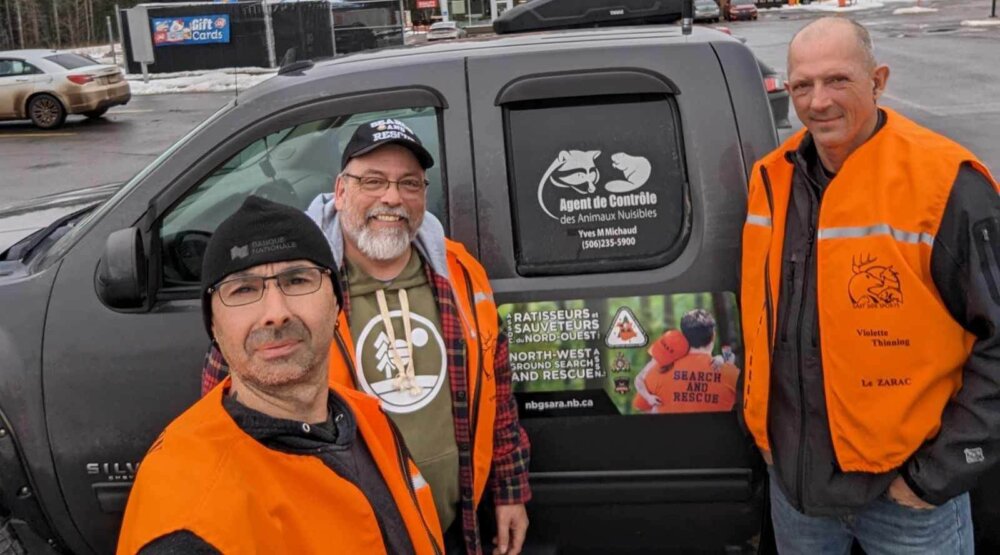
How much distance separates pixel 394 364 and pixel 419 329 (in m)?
0.11

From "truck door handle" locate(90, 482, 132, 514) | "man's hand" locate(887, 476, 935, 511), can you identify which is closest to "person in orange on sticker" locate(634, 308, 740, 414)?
"man's hand" locate(887, 476, 935, 511)

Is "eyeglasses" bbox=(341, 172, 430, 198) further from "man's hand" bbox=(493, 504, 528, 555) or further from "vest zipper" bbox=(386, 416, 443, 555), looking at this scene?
"man's hand" bbox=(493, 504, 528, 555)

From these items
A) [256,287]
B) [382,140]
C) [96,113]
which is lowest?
[96,113]

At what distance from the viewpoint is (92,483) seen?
2.67 meters

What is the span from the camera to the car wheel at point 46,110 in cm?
1747

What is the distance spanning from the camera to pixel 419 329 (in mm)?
2227

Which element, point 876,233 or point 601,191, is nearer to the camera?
point 876,233

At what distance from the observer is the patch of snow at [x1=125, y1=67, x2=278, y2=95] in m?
23.9

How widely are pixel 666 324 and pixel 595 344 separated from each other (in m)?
0.20

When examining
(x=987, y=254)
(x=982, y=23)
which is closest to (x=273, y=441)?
(x=987, y=254)

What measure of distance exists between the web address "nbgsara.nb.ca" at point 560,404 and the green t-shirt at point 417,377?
1.26ft

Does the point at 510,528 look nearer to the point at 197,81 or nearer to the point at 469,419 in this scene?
the point at 469,419

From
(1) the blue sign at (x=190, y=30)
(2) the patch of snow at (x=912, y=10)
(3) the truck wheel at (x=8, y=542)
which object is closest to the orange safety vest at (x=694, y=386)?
(3) the truck wheel at (x=8, y=542)

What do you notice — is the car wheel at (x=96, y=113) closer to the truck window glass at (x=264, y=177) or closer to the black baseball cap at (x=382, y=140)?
the truck window glass at (x=264, y=177)
